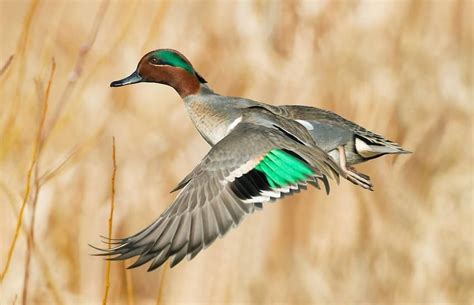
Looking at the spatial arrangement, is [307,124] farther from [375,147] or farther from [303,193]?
[303,193]

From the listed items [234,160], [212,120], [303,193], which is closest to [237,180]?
[234,160]

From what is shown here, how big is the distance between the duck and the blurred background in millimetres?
841

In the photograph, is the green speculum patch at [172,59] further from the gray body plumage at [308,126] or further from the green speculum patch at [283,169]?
the green speculum patch at [283,169]

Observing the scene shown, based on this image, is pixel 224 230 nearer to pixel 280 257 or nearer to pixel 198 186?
pixel 198 186

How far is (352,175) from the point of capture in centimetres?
306

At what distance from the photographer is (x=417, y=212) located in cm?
405

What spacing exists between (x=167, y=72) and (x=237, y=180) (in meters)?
0.59

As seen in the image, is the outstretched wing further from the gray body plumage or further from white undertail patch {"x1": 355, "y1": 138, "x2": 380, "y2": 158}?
white undertail patch {"x1": 355, "y1": 138, "x2": 380, "y2": 158}

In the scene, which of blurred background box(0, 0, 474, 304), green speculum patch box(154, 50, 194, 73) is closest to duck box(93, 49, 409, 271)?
green speculum patch box(154, 50, 194, 73)

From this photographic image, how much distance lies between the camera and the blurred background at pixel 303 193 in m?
4.02

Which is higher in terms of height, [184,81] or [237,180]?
[184,81]

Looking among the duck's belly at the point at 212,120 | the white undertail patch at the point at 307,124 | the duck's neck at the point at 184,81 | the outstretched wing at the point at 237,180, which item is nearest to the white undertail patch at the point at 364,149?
the white undertail patch at the point at 307,124

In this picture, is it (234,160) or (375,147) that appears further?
(375,147)

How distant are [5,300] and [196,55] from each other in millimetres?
1292
